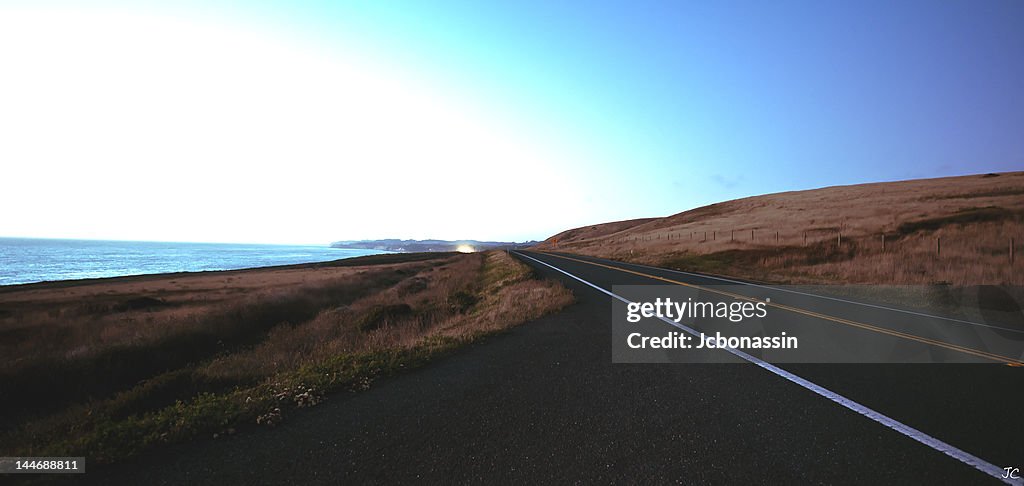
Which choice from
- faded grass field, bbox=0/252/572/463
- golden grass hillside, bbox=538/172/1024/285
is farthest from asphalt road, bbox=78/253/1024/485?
golden grass hillside, bbox=538/172/1024/285

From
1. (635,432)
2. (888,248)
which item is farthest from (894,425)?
(888,248)

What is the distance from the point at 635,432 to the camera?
3705mm

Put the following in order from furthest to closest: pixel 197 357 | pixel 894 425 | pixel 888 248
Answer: pixel 888 248, pixel 197 357, pixel 894 425

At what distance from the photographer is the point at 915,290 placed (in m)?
12.8

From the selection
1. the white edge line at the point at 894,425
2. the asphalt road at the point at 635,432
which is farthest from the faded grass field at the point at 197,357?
the white edge line at the point at 894,425

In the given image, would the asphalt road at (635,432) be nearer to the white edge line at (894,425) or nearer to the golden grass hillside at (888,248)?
the white edge line at (894,425)

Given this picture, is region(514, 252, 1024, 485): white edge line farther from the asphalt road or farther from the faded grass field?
the faded grass field

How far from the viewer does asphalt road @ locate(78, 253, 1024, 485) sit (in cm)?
307

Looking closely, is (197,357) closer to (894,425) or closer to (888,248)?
(894,425)

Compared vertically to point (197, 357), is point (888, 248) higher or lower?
higher

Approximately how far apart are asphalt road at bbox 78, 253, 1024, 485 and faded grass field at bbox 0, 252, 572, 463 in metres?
0.59

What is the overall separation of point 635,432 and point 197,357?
55.8 feet

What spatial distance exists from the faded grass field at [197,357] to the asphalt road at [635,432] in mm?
585

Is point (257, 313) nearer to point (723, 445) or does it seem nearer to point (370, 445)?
point (370, 445)
